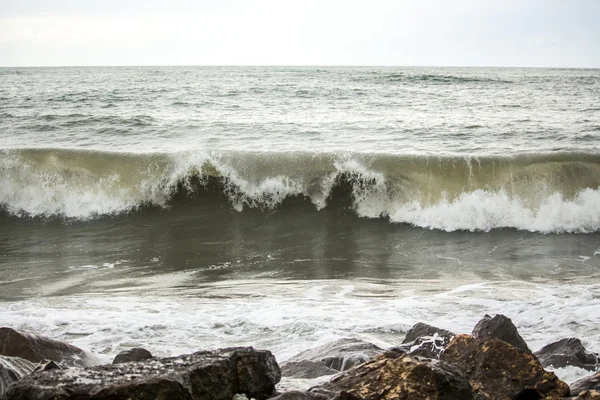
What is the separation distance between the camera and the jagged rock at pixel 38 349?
4.47m

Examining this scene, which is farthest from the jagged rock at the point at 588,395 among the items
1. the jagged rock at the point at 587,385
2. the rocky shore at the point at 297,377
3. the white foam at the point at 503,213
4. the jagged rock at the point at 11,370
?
the white foam at the point at 503,213

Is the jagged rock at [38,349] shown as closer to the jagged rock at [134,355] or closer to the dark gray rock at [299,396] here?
the jagged rock at [134,355]

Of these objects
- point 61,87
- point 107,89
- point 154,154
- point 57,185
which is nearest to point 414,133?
point 154,154

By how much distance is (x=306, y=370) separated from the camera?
171 inches

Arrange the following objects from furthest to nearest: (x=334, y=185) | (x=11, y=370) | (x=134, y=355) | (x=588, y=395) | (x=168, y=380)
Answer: (x=334, y=185) < (x=134, y=355) < (x=11, y=370) < (x=588, y=395) < (x=168, y=380)

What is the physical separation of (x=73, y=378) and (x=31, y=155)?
12.1m

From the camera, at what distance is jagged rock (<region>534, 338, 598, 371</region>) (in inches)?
175

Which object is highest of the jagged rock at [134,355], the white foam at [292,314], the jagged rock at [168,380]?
the jagged rock at [168,380]

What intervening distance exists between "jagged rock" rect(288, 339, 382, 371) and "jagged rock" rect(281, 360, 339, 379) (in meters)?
0.13

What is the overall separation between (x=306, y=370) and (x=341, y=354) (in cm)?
43

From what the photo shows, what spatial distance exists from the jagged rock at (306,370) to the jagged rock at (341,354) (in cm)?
13

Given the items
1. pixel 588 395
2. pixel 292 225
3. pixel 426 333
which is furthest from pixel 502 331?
pixel 292 225

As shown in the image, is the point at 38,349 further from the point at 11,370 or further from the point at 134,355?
the point at 11,370

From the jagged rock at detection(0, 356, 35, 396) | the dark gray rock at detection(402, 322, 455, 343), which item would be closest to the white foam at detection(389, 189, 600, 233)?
the dark gray rock at detection(402, 322, 455, 343)
